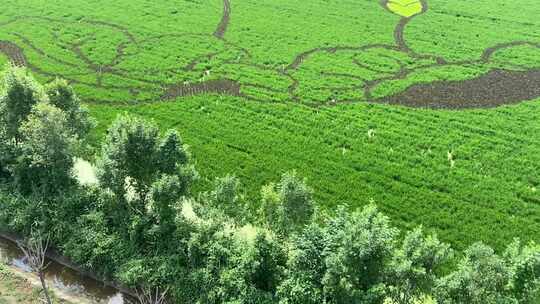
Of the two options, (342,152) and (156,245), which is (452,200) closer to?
(342,152)

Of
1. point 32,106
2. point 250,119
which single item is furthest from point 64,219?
point 250,119

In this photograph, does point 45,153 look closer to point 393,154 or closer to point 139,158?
point 139,158

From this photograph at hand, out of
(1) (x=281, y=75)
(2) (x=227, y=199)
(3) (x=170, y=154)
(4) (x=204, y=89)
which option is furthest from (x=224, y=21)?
(2) (x=227, y=199)

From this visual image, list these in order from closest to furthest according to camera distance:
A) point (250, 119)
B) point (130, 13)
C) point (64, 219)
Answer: point (64, 219), point (250, 119), point (130, 13)

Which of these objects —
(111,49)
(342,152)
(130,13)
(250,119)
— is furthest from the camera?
(130,13)

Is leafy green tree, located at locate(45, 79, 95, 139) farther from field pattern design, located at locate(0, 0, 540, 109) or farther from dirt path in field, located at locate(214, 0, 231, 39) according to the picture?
dirt path in field, located at locate(214, 0, 231, 39)

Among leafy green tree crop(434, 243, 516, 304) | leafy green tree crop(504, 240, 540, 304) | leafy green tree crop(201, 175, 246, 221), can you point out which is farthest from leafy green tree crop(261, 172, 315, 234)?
leafy green tree crop(504, 240, 540, 304)
